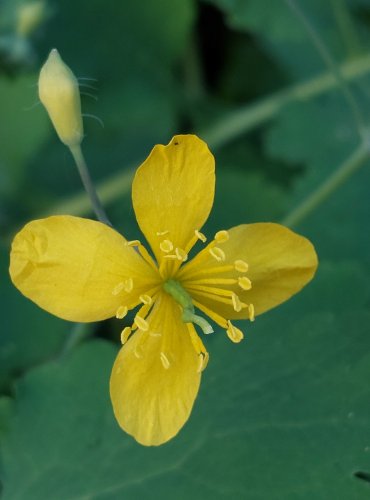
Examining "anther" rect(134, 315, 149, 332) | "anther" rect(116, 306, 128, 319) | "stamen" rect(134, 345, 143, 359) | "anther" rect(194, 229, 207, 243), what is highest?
"anther" rect(194, 229, 207, 243)

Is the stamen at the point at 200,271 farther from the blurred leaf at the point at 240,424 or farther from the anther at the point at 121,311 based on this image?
the blurred leaf at the point at 240,424

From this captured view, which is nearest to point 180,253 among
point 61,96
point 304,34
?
point 61,96

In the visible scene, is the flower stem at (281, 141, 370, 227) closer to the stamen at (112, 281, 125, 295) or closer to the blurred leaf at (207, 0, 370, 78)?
the blurred leaf at (207, 0, 370, 78)

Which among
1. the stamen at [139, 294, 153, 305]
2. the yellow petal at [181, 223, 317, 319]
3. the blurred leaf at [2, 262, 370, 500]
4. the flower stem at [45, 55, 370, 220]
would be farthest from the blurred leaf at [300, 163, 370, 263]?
the stamen at [139, 294, 153, 305]

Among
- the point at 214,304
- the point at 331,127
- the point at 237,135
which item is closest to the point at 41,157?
the point at 237,135

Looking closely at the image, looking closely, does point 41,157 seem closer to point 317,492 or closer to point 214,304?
point 214,304

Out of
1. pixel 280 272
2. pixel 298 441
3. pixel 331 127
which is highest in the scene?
pixel 280 272
